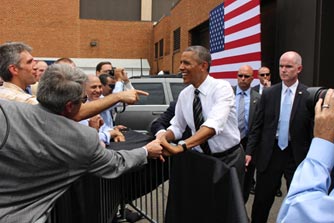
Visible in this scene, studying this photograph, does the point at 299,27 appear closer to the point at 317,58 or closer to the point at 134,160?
the point at 317,58

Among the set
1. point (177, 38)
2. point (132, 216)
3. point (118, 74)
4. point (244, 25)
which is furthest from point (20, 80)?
point (177, 38)

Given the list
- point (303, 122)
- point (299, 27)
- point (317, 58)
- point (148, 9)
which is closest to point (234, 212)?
point (303, 122)

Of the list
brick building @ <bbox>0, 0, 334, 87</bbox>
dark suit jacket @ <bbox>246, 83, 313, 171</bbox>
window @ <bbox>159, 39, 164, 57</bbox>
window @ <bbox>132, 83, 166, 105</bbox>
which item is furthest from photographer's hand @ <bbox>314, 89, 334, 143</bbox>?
window @ <bbox>159, 39, 164, 57</bbox>

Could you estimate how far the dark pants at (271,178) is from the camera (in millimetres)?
3979

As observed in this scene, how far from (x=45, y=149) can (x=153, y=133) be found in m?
2.13

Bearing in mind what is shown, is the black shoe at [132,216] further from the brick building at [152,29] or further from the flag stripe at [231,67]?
the brick building at [152,29]

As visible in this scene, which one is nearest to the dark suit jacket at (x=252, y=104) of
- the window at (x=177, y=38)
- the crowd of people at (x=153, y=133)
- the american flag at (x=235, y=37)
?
the crowd of people at (x=153, y=133)

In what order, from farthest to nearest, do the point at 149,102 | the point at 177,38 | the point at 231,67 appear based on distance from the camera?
the point at 177,38 < the point at 149,102 < the point at 231,67

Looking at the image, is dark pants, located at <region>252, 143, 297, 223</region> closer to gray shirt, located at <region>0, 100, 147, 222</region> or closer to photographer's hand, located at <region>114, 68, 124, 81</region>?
gray shirt, located at <region>0, 100, 147, 222</region>

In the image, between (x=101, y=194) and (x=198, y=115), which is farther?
(x=198, y=115)

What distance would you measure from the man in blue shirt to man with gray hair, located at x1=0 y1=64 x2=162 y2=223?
4.37 feet

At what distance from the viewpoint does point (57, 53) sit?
29938 millimetres

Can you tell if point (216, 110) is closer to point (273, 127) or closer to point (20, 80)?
point (273, 127)

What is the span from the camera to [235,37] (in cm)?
823
